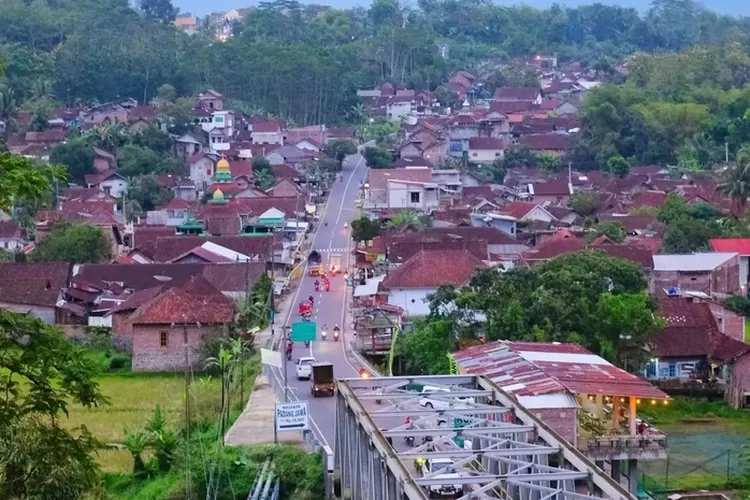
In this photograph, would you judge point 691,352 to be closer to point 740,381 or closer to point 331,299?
point 740,381

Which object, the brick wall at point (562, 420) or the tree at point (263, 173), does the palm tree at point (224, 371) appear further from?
the tree at point (263, 173)

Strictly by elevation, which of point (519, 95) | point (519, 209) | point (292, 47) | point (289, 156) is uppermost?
point (292, 47)

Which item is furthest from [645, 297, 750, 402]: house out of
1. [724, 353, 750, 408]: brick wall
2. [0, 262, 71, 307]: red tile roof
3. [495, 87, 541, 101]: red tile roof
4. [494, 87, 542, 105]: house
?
[495, 87, 541, 101]: red tile roof

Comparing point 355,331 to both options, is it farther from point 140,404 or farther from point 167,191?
point 167,191

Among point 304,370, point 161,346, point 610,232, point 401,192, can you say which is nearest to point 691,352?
point 304,370

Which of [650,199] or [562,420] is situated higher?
[650,199]

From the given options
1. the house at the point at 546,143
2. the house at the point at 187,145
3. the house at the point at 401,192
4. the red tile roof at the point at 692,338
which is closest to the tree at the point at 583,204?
the house at the point at 401,192

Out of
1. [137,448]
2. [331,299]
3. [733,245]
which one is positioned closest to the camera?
[137,448]
